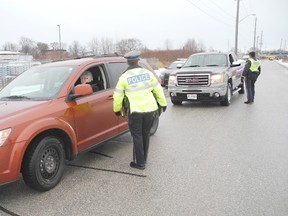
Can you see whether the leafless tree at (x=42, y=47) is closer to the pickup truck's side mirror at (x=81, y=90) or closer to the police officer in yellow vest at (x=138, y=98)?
the pickup truck's side mirror at (x=81, y=90)

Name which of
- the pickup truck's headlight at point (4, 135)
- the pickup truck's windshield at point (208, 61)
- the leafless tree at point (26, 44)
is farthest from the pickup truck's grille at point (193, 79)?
the leafless tree at point (26, 44)

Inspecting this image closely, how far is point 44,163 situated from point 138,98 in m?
1.63

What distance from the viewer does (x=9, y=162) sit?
3.45 meters

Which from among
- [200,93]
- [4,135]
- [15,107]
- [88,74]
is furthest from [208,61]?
[4,135]

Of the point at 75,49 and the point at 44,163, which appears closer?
the point at 44,163

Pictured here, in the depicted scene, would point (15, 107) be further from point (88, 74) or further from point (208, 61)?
point (208, 61)

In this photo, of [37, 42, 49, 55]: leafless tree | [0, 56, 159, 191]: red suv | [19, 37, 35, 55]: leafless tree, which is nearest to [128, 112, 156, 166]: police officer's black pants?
[0, 56, 159, 191]: red suv

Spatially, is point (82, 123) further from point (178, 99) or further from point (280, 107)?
point (280, 107)

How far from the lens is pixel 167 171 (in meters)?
4.54

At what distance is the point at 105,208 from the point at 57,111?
1532mm

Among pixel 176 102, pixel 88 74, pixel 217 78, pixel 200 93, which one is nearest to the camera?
pixel 88 74

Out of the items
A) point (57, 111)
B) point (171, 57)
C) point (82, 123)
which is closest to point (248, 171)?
point (82, 123)

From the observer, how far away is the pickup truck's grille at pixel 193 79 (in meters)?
9.68

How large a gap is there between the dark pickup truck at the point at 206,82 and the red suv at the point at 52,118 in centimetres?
446
